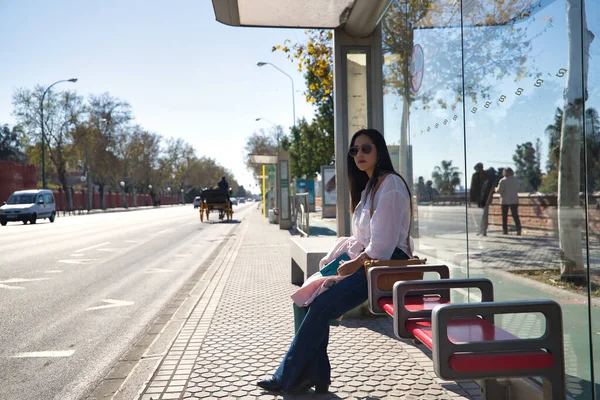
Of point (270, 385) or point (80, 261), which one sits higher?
point (270, 385)

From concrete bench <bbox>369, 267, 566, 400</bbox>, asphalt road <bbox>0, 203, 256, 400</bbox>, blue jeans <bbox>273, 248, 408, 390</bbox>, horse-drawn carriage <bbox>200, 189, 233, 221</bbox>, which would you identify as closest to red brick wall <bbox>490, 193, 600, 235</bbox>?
concrete bench <bbox>369, 267, 566, 400</bbox>

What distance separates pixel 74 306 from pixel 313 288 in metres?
4.81

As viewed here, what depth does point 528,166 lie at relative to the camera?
3.23 meters

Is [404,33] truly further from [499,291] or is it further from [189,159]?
[189,159]

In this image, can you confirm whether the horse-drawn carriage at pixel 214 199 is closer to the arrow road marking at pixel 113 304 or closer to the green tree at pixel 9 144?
the arrow road marking at pixel 113 304

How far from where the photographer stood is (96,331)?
5.93 m

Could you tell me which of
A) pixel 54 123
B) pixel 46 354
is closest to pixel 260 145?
pixel 54 123

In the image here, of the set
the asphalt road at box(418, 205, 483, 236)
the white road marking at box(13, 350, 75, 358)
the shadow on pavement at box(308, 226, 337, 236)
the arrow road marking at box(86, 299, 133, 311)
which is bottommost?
the arrow road marking at box(86, 299, 133, 311)

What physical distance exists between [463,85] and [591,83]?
1.58 metres

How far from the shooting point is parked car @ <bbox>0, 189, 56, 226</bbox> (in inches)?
1193

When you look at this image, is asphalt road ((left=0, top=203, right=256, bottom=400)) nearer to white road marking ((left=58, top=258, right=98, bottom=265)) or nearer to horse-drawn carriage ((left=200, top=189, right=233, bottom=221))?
white road marking ((left=58, top=258, right=98, bottom=265))

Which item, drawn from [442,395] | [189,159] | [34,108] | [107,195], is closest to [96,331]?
[442,395]

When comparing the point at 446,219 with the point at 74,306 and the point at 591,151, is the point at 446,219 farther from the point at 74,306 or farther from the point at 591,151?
the point at 74,306

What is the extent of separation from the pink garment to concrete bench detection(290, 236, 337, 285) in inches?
98.0
